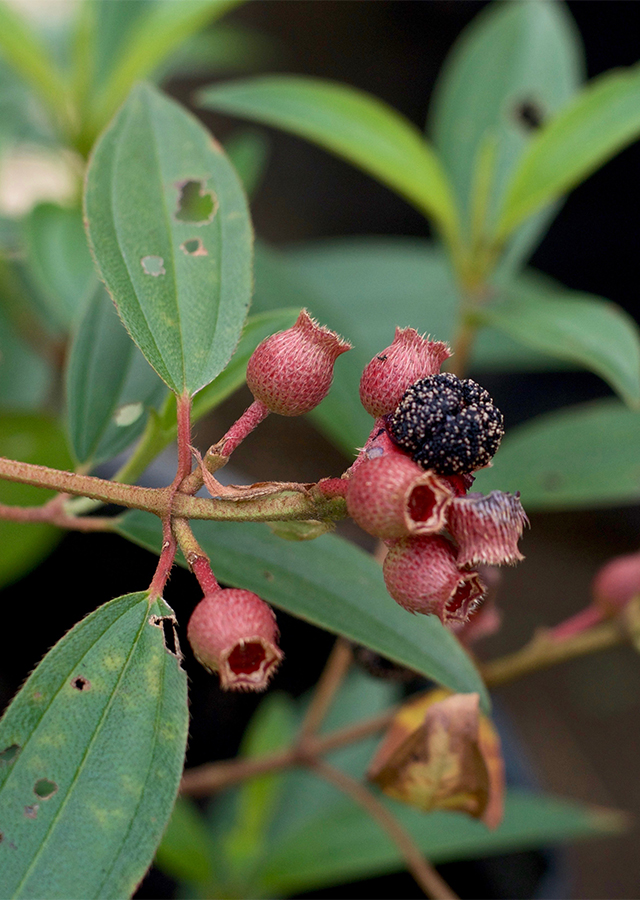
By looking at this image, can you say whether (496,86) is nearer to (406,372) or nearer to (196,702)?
(406,372)

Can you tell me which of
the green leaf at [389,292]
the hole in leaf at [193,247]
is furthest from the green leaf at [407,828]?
the hole in leaf at [193,247]

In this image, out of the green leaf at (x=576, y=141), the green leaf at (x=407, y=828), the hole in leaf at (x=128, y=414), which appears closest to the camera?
the hole in leaf at (x=128, y=414)

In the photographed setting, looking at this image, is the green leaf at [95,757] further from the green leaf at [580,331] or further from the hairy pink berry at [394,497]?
the green leaf at [580,331]

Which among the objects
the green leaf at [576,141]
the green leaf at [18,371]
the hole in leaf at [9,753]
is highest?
the green leaf at [576,141]

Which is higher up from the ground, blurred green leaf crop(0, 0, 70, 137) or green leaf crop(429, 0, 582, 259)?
green leaf crop(429, 0, 582, 259)

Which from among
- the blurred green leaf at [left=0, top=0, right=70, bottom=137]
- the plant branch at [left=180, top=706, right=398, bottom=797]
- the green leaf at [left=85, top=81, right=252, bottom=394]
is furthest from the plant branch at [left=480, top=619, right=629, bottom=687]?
the blurred green leaf at [left=0, top=0, right=70, bottom=137]

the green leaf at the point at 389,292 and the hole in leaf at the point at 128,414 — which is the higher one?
the green leaf at the point at 389,292

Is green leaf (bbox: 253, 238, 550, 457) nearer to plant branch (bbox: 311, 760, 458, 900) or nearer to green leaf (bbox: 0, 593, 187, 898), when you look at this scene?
plant branch (bbox: 311, 760, 458, 900)
